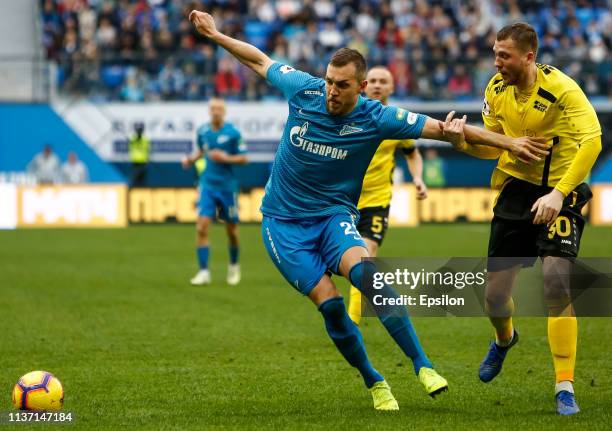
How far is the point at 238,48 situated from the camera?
7.59m

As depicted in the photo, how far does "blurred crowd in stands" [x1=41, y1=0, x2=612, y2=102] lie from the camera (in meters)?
30.2

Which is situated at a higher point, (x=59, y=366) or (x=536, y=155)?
(x=536, y=155)

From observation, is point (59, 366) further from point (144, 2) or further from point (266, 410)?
point (144, 2)

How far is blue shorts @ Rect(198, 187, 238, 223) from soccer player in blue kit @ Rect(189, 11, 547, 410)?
27.1ft

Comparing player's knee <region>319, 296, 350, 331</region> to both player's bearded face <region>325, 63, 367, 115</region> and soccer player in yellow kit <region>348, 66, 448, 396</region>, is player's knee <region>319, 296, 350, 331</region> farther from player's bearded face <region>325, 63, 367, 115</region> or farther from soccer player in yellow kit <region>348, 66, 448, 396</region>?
soccer player in yellow kit <region>348, 66, 448, 396</region>

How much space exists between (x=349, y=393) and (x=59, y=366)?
8.15ft

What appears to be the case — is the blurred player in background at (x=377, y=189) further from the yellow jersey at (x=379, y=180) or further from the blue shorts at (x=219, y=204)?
the blue shorts at (x=219, y=204)

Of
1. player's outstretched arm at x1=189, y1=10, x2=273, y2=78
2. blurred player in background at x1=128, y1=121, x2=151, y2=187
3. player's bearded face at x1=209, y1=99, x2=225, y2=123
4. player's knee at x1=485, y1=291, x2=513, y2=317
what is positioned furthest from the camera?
blurred player in background at x1=128, y1=121, x2=151, y2=187

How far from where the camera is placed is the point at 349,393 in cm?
779

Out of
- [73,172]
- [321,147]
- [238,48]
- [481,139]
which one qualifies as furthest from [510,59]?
[73,172]

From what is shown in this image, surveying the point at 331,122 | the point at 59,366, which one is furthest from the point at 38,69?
the point at 331,122

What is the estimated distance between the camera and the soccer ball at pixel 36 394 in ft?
22.5

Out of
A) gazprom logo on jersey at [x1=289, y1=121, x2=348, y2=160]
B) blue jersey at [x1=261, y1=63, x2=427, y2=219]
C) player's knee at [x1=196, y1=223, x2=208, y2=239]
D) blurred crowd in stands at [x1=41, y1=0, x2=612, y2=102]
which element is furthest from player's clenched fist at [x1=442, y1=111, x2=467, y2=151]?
blurred crowd in stands at [x1=41, y1=0, x2=612, y2=102]

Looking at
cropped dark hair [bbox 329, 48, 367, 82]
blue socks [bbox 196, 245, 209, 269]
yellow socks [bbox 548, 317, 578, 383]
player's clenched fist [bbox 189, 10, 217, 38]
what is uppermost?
player's clenched fist [bbox 189, 10, 217, 38]
